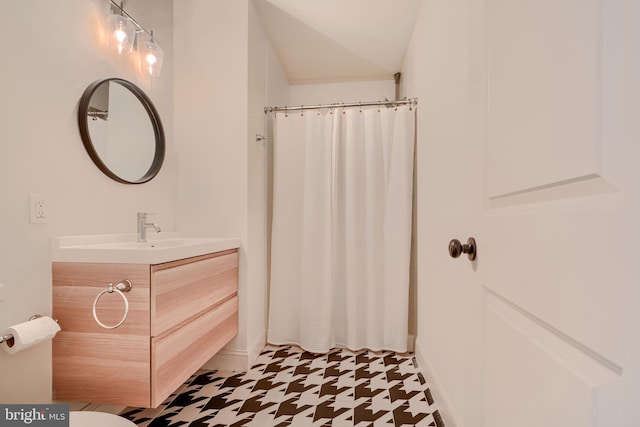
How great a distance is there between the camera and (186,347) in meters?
1.54

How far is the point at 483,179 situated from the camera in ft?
2.58

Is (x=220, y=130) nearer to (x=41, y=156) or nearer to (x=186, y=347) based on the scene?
(x=41, y=156)

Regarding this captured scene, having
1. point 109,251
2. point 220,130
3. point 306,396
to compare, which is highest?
point 220,130

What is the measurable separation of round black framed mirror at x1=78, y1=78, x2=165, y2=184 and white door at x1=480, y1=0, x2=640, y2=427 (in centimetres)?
173

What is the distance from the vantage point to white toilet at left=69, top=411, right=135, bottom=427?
974 mm

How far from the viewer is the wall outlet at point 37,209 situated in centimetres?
128

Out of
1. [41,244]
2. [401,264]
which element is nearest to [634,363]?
[41,244]

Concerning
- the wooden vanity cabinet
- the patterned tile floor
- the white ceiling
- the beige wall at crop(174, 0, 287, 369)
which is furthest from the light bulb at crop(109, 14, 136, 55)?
the patterned tile floor

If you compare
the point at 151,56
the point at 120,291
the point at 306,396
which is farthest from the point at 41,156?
the point at 306,396

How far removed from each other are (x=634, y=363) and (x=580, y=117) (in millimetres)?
301

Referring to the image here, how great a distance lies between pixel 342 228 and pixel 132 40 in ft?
5.94

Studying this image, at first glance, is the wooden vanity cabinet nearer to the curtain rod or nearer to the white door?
the white door

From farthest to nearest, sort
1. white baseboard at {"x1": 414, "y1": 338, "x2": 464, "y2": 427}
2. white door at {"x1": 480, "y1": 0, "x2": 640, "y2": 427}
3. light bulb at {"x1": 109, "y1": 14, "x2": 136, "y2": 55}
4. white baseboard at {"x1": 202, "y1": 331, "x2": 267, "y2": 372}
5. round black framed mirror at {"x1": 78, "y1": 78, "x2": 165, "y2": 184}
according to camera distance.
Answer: white baseboard at {"x1": 202, "y1": 331, "x2": 267, "y2": 372}, light bulb at {"x1": 109, "y1": 14, "x2": 136, "y2": 55}, round black framed mirror at {"x1": 78, "y1": 78, "x2": 165, "y2": 184}, white baseboard at {"x1": 414, "y1": 338, "x2": 464, "y2": 427}, white door at {"x1": 480, "y1": 0, "x2": 640, "y2": 427}

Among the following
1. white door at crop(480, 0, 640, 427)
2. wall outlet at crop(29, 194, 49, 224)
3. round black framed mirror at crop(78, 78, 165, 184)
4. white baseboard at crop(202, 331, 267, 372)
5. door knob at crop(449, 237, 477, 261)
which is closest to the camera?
white door at crop(480, 0, 640, 427)
